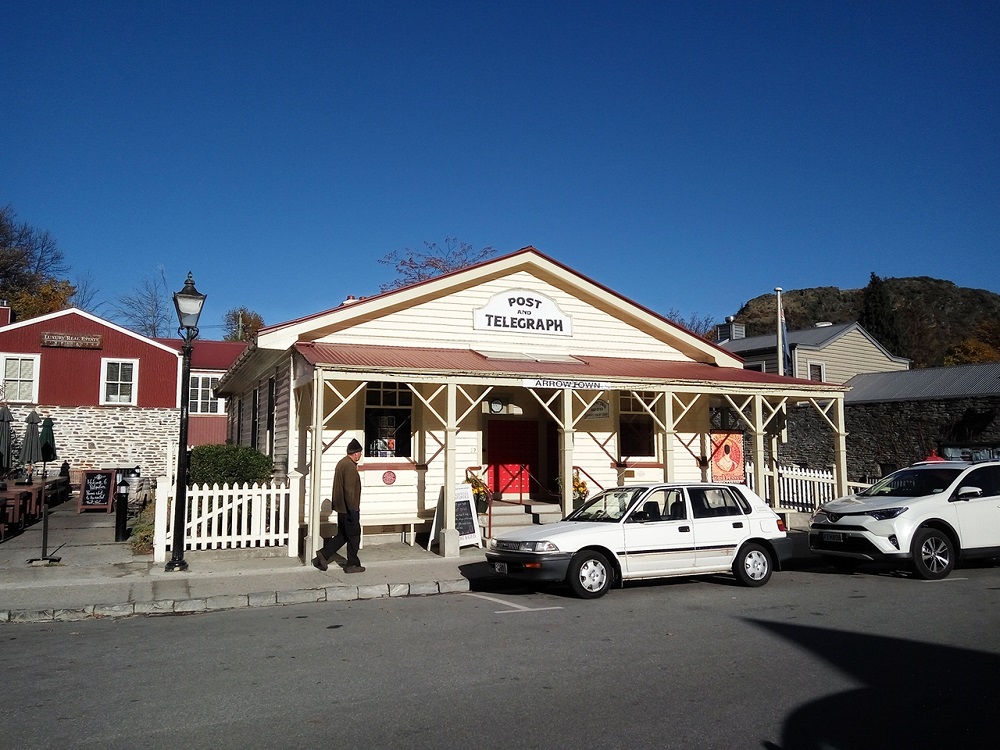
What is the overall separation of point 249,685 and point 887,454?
1204 inches

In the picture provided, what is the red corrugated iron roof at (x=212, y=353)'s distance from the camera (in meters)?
35.0

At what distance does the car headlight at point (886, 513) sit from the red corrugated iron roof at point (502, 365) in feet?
16.1

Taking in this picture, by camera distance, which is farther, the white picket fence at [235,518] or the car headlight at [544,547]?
the white picket fence at [235,518]

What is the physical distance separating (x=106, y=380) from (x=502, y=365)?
66.9ft

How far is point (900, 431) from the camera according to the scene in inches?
1230

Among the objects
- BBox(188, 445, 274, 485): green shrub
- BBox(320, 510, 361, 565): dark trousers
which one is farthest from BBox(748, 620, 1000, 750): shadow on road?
BBox(188, 445, 274, 485): green shrub

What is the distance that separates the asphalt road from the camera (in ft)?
16.6

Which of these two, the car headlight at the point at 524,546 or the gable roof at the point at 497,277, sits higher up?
the gable roof at the point at 497,277

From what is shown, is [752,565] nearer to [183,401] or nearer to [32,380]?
[183,401]

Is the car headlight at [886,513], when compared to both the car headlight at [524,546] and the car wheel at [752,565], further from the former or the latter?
the car headlight at [524,546]

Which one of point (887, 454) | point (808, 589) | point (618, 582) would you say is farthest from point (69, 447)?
point (887, 454)

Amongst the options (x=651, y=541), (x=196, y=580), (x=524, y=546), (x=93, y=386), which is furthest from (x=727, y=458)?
(x=93, y=386)

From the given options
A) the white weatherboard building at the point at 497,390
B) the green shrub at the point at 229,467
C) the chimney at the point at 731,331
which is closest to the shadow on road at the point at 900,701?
the white weatherboard building at the point at 497,390

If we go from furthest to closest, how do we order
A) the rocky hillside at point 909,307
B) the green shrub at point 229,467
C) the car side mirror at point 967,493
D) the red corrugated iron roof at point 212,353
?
the rocky hillside at point 909,307 → the red corrugated iron roof at point 212,353 → the green shrub at point 229,467 → the car side mirror at point 967,493
